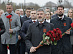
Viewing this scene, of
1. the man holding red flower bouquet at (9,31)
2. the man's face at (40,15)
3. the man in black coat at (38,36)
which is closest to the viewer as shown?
the man in black coat at (38,36)

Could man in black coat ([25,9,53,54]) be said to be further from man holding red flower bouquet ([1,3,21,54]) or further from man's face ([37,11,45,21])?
man holding red flower bouquet ([1,3,21,54])

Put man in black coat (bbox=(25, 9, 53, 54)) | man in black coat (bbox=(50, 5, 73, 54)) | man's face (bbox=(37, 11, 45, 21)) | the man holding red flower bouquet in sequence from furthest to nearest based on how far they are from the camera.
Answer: the man holding red flower bouquet < man in black coat (bbox=(50, 5, 73, 54)) < man's face (bbox=(37, 11, 45, 21)) < man in black coat (bbox=(25, 9, 53, 54))

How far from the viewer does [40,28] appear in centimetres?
482

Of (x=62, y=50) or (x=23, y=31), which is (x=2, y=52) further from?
(x=62, y=50)

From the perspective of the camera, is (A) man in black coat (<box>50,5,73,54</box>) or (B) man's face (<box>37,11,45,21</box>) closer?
(B) man's face (<box>37,11,45,21</box>)

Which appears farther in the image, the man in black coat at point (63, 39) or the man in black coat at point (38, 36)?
the man in black coat at point (63, 39)

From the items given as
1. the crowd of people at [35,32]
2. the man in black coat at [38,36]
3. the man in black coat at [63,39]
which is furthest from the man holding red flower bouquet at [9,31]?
the man in black coat at [38,36]

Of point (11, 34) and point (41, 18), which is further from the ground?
point (41, 18)

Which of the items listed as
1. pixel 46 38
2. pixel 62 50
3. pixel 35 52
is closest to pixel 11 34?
pixel 62 50

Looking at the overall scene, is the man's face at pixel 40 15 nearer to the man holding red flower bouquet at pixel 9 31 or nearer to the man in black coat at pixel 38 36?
the man in black coat at pixel 38 36

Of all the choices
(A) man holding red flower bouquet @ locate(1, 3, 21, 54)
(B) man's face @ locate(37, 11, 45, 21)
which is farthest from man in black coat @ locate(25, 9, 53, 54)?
(A) man holding red flower bouquet @ locate(1, 3, 21, 54)

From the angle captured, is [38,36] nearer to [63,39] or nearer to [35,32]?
[35,32]

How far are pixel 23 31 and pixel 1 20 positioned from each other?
842mm

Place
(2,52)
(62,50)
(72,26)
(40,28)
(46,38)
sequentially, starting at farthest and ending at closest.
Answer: (2,52) → (62,50) → (72,26) → (40,28) → (46,38)
